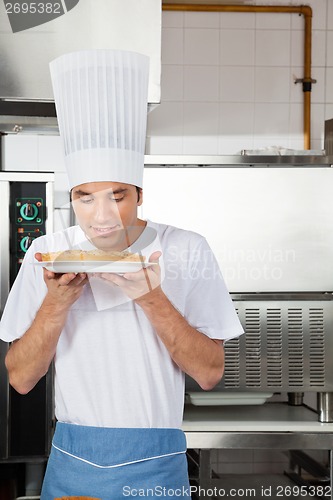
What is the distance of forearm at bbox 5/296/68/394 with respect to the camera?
4.39 feet

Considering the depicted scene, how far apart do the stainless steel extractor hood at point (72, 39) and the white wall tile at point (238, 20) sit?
1.28 m

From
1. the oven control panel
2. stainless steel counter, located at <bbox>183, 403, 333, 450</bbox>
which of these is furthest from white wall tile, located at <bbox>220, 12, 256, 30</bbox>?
stainless steel counter, located at <bbox>183, 403, 333, 450</bbox>

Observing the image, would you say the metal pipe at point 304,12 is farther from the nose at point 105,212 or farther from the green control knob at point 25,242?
the nose at point 105,212

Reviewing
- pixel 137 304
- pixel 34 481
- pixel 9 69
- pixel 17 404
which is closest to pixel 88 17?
pixel 9 69

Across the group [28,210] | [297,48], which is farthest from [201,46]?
[28,210]

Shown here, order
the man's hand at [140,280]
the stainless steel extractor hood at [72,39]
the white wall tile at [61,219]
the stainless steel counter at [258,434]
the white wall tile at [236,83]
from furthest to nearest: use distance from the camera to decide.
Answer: the white wall tile at [236,83] < the white wall tile at [61,219] < the stainless steel counter at [258,434] < the stainless steel extractor hood at [72,39] < the man's hand at [140,280]

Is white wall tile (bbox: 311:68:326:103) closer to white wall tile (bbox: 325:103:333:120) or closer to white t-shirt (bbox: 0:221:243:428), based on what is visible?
white wall tile (bbox: 325:103:333:120)

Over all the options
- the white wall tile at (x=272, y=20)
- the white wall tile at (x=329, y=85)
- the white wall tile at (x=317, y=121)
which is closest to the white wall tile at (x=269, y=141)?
the white wall tile at (x=317, y=121)

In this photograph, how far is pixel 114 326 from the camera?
4.66ft

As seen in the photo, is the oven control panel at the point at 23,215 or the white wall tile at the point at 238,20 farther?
the white wall tile at the point at 238,20

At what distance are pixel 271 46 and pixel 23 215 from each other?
1381 millimetres

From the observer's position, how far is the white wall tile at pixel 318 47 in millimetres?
3262

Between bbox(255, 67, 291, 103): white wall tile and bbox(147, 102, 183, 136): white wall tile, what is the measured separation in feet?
1.19

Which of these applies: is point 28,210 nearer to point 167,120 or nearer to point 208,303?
point 167,120
